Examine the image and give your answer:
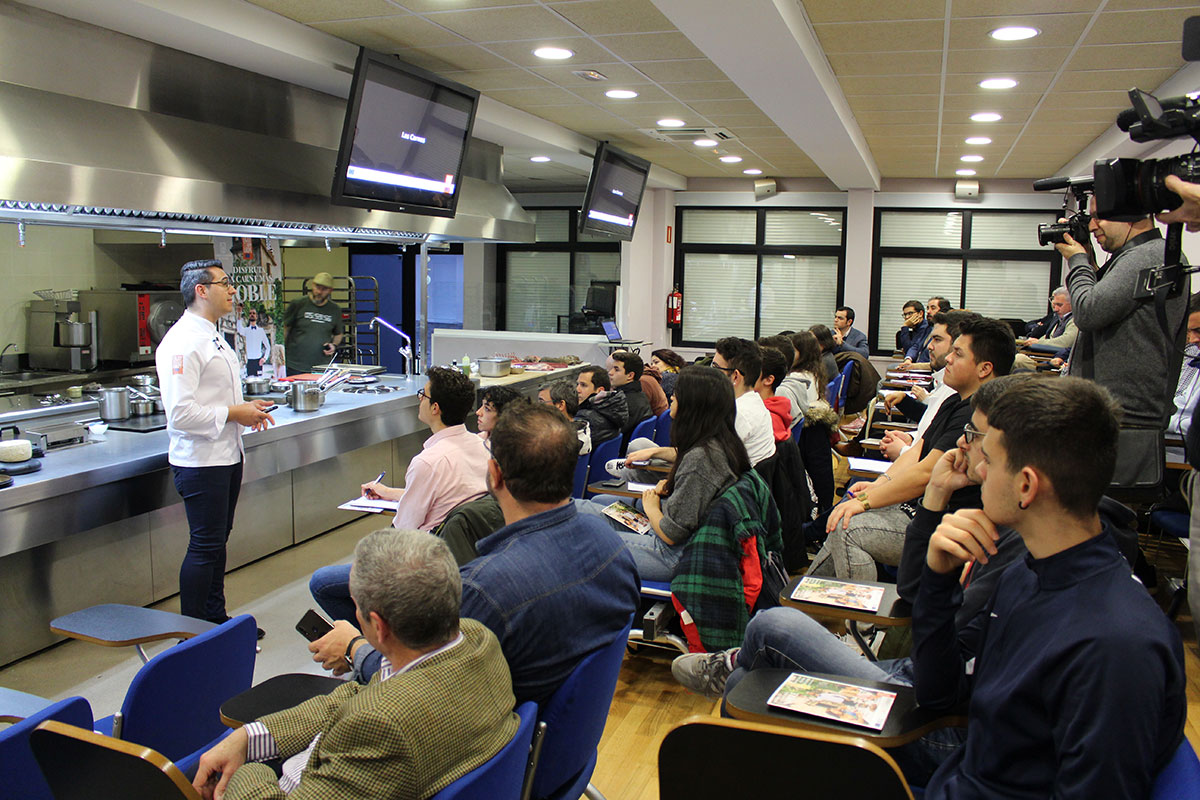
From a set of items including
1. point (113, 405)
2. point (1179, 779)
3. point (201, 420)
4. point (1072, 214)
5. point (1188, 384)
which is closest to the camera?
point (1179, 779)

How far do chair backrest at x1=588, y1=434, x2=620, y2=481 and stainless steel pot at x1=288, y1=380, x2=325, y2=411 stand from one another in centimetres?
167

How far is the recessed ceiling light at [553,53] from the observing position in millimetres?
4695

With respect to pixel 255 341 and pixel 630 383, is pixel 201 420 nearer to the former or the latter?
pixel 630 383

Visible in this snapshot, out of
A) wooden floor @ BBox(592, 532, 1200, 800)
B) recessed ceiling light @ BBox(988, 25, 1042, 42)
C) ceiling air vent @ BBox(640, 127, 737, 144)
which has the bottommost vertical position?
wooden floor @ BBox(592, 532, 1200, 800)

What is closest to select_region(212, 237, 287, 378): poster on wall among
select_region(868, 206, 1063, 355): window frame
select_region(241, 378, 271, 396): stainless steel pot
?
select_region(241, 378, 271, 396): stainless steel pot

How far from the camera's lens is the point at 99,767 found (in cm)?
147

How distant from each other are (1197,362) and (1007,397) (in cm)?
389

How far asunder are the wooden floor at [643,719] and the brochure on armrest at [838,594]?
690 millimetres

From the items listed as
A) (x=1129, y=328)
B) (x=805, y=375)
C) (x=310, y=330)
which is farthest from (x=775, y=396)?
(x=310, y=330)

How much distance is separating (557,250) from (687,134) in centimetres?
437

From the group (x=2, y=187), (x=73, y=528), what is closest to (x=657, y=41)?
(x=2, y=187)

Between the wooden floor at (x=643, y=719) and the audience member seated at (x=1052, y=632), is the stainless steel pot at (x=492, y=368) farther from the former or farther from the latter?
the audience member seated at (x=1052, y=632)

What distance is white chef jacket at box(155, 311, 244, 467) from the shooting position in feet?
11.5

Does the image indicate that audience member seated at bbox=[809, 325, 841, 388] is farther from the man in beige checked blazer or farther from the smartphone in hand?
the man in beige checked blazer
